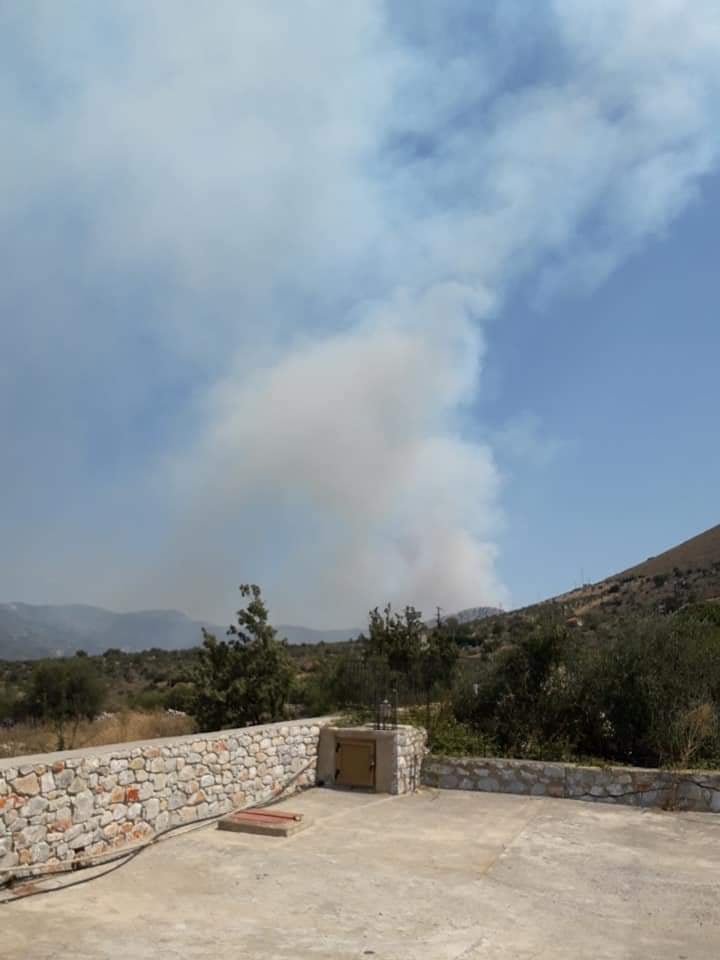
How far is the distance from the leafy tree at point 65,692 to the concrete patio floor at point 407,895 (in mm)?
14855

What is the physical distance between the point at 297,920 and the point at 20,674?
33764 mm

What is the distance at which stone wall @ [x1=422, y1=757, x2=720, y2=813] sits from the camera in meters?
11.1

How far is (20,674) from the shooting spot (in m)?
36.8

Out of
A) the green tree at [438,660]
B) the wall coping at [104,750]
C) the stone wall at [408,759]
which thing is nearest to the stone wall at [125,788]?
the wall coping at [104,750]

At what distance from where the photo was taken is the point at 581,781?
11805mm

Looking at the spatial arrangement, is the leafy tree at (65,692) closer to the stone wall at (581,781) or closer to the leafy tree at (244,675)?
the leafy tree at (244,675)

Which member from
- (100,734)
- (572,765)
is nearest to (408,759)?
(572,765)

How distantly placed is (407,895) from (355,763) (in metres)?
5.04

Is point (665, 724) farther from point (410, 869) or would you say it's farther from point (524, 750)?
point (410, 869)

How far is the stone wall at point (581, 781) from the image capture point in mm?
11141

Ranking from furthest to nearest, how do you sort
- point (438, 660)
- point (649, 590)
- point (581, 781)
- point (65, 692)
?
1. point (649, 590)
2. point (65, 692)
3. point (438, 660)
4. point (581, 781)

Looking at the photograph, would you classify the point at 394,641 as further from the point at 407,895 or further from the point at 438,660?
the point at 407,895

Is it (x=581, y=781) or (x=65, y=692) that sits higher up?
(x=65, y=692)

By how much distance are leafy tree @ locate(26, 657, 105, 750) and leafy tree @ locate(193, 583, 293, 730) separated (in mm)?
9356
